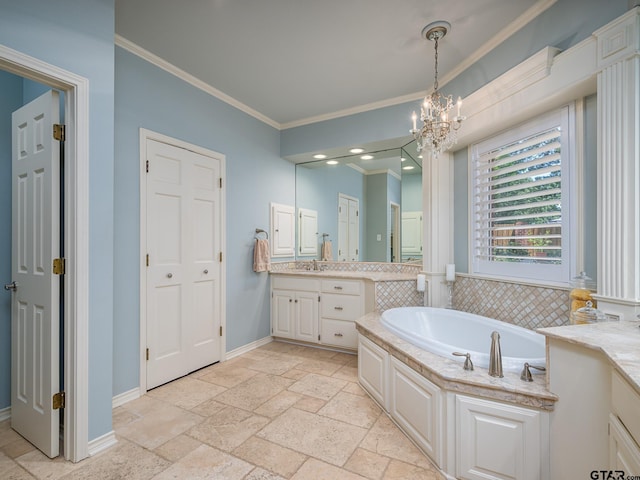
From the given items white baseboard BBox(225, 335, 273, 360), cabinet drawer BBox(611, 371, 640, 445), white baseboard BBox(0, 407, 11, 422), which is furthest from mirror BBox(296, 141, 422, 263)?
white baseboard BBox(0, 407, 11, 422)

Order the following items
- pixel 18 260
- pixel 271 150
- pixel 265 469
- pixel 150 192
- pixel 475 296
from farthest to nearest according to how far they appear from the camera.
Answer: pixel 271 150 < pixel 475 296 < pixel 150 192 < pixel 18 260 < pixel 265 469

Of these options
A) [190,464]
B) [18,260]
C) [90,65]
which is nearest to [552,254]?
[190,464]

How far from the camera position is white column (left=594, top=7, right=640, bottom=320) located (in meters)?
1.54

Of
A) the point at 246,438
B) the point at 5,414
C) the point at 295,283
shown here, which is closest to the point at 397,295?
the point at 295,283

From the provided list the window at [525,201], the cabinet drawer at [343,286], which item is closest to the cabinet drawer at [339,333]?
the cabinet drawer at [343,286]

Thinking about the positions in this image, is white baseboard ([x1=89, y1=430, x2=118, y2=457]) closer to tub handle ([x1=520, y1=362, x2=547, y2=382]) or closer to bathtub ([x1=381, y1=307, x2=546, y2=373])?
bathtub ([x1=381, y1=307, x2=546, y2=373])

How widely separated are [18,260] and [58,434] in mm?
1114

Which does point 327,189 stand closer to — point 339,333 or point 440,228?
point 440,228

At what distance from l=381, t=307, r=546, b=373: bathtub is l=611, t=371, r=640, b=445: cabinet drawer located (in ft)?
1.78

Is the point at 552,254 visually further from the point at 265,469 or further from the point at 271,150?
the point at 271,150

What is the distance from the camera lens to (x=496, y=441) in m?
1.46

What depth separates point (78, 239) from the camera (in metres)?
1.71

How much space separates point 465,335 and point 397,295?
2.47 feet

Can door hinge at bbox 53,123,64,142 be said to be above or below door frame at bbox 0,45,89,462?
above
